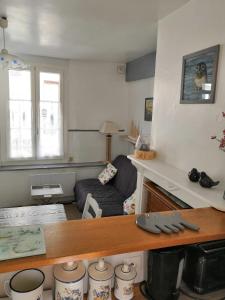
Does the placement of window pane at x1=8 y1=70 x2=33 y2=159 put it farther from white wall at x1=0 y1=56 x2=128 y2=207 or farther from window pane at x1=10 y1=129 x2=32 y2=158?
white wall at x1=0 y1=56 x2=128 y2=207

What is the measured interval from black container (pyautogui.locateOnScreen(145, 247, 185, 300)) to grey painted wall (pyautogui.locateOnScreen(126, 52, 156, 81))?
287 cm

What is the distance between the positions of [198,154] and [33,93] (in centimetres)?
309

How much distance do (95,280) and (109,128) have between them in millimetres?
3406

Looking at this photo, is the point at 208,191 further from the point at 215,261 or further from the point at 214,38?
the point at 214,38

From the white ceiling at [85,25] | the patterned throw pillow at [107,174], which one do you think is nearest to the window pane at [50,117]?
the white ceiling at [85,25]

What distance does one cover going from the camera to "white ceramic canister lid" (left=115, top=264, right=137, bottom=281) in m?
0.93

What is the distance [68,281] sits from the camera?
0.84 m

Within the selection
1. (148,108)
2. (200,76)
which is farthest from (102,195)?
(200,76)

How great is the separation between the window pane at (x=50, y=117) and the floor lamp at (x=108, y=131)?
2.44 ft

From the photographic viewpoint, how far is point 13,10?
2.01 meters

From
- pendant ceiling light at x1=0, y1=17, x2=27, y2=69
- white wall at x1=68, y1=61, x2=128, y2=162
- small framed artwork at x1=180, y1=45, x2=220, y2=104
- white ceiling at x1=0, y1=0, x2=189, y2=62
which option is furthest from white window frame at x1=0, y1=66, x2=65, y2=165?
small framed artwork at x1=180, y1=45, x2=220, y2=104

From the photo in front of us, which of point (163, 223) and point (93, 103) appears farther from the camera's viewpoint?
point (93, 103)

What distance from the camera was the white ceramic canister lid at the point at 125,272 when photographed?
3.05 ft

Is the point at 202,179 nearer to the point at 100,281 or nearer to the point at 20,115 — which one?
the point at 100,281
